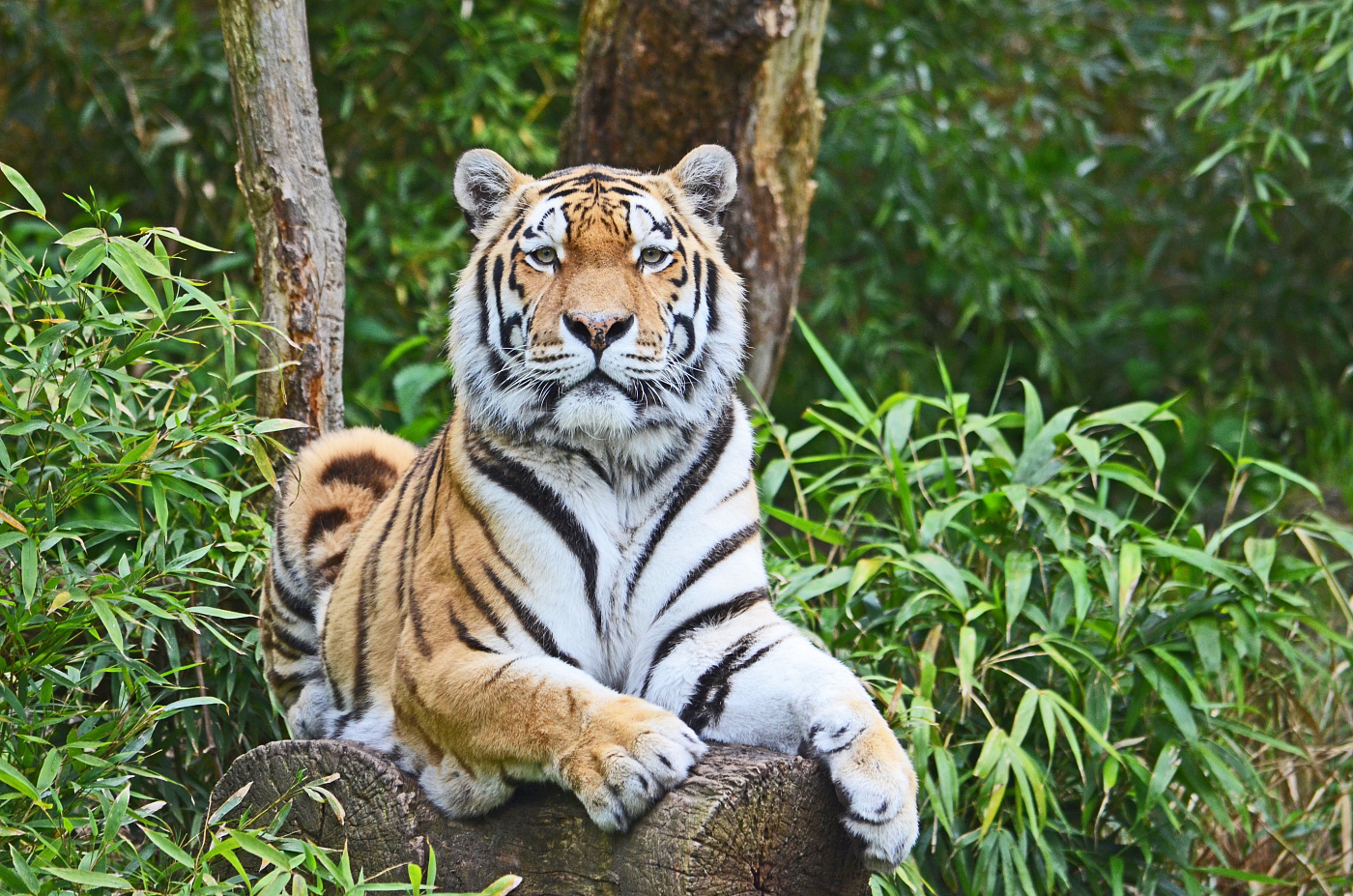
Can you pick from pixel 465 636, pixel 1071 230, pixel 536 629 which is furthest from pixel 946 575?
pixel 1071 230

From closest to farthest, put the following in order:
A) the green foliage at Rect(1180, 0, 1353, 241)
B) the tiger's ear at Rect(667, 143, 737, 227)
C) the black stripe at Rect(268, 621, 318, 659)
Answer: the tiger's ear at Rect(667, 143, 737, 227), the black stripe at Rect(268, 621, 318, 659), the green foliage at Rect(1180, 0, 1353, 241)

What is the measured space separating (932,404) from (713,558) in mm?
1575

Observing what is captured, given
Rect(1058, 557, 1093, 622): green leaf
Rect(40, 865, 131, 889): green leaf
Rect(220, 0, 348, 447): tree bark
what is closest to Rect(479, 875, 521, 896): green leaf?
Rect(40, 865, 131, 889): green leaf

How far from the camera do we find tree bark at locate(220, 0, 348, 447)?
317 centimetres

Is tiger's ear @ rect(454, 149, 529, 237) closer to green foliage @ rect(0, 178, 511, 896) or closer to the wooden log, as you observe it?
green foliage @ rect(0, 178, 511, 896)

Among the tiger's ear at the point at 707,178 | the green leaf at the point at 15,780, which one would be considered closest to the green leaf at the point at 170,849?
the green leaf at the point at 15,780

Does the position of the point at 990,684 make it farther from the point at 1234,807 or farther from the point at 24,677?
the point at 24,677

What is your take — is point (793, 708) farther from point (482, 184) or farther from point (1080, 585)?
point (482, 184)

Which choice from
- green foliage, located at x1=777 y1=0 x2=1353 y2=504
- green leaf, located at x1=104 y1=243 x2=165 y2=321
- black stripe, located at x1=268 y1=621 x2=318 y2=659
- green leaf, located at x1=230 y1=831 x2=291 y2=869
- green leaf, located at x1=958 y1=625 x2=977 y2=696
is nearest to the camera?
green leaf, located at x1=230 y1=831 x2=291 y2=869

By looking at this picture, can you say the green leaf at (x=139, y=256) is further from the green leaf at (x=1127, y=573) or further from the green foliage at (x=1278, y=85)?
the green foliage at (x=1278, y=85)

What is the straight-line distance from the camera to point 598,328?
7.79ft

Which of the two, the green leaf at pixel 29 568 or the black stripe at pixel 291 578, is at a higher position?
the green leaf at pixel 29 568

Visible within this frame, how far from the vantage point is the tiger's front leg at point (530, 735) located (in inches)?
79.8

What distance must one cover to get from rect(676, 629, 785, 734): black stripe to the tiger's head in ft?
1.50
